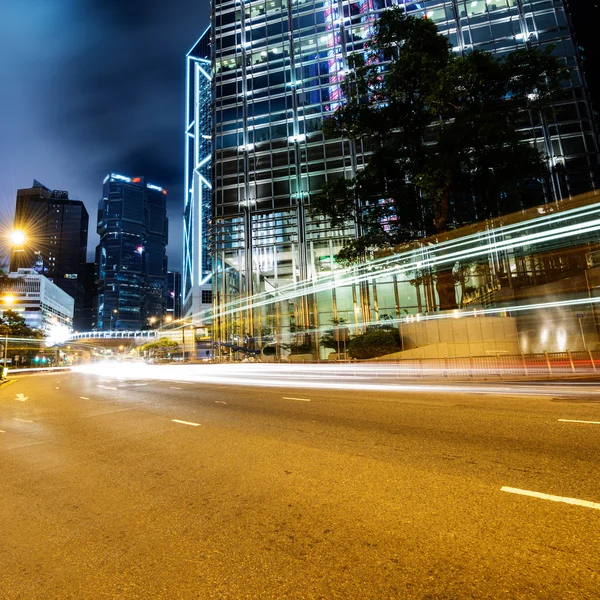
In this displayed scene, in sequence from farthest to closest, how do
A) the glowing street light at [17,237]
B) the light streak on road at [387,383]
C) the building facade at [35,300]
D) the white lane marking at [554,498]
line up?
the building facade at [35,300] < the glowing street light at [17,237] < the light streak on road at [387,383] < the white lane marking at [554,498]

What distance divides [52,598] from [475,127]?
27.6m

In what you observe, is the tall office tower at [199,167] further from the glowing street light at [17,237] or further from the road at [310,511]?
the road at [310,511]

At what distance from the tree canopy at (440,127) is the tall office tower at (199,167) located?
77235 mm

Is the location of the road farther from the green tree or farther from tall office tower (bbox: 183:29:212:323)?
tall office tower (bbox: 183:29:212:323)

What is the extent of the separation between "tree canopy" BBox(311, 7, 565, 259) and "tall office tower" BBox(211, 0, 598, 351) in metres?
11.6

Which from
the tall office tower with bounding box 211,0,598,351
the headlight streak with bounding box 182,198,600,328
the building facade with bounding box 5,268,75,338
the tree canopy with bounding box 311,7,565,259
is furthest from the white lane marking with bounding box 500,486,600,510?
the building facade with bounding box 5,268,75,338

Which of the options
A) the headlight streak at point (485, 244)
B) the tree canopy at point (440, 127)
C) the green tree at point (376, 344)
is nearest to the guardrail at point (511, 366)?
the green tree at point (376, 344)

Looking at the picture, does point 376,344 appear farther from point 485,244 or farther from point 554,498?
point 554,498

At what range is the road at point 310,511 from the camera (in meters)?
2.73

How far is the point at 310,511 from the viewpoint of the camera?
3850 mm

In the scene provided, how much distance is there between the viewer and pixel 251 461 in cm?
563

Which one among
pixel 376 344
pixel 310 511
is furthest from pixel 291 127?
pixel 310 511

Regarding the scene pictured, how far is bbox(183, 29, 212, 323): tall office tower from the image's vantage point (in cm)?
10700

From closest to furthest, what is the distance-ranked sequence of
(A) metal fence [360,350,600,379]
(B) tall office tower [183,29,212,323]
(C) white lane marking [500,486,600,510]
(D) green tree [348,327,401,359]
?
(C) white lane marking [500,486,600,510], (A) metal fence [360,350,600,379], (D) green tree [348,327,401,359], (B) tall office tower [183,29,212,323]
